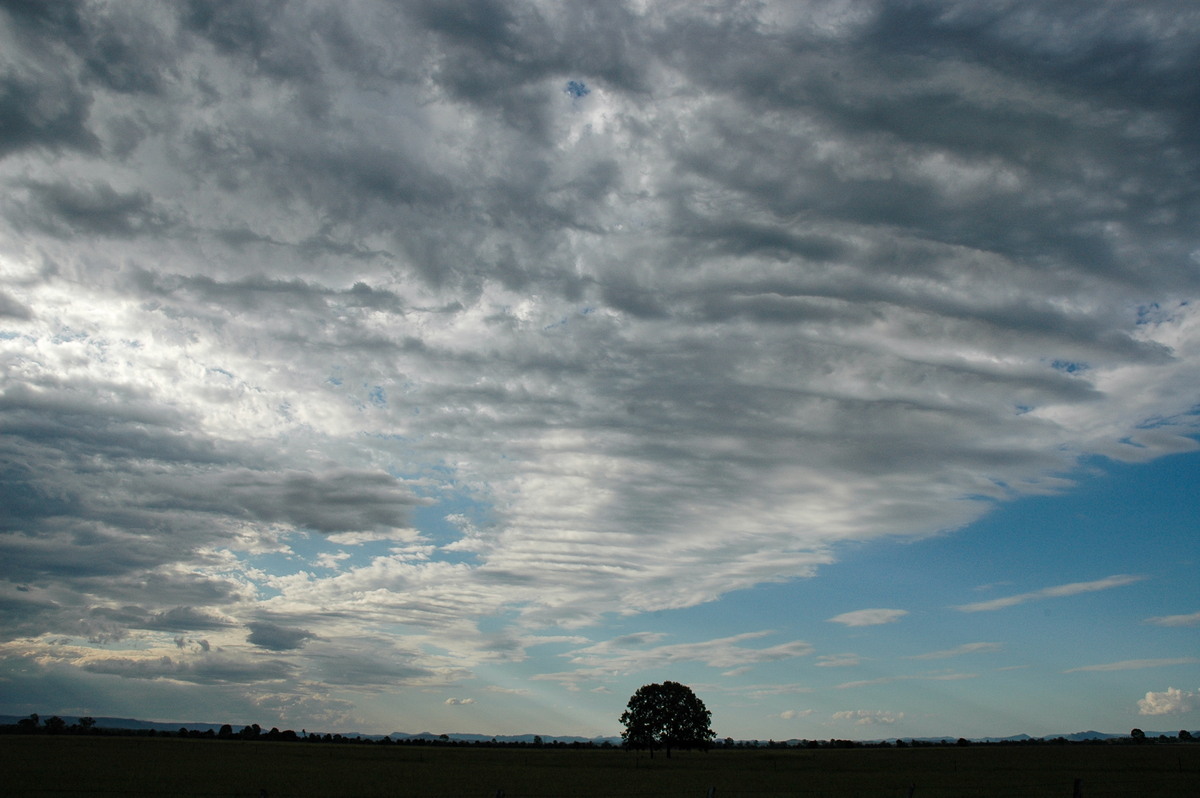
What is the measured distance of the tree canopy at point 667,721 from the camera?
111812mm

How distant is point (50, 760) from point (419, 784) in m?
38.9

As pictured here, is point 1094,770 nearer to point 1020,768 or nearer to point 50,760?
point 1020,768

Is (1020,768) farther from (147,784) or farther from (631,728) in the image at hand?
(147,784)

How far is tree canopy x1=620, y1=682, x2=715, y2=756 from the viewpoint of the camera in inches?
4402

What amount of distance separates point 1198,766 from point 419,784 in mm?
75079

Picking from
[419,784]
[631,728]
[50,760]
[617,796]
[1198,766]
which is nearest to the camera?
[617,796]

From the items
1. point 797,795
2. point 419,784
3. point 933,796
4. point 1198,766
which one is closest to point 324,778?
point 419,784

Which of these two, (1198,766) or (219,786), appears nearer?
(219,786)

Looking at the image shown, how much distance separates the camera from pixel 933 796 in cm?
4353

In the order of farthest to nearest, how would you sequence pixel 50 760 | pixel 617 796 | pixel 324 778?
pixel 50 760
pixel 324 778
pixel 617 796

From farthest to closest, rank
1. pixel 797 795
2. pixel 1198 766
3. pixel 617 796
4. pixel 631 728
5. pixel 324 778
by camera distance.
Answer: pixel 631 728 < pixel 1198 766 < pixel 324 778 < pixel 617 796 < pixel 797 795

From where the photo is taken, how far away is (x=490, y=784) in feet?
184

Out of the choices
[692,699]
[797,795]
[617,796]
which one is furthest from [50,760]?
[692,699]

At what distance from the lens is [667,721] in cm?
11238
